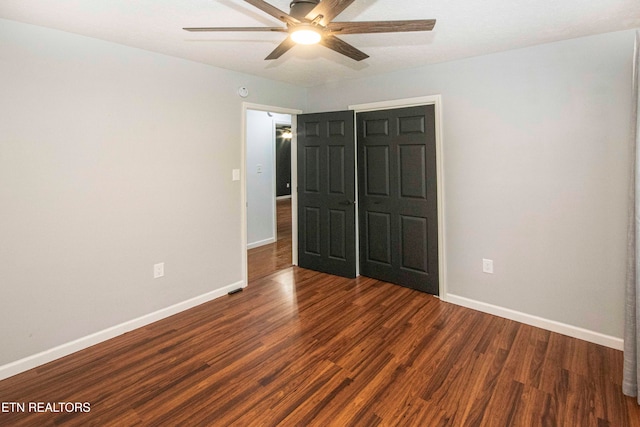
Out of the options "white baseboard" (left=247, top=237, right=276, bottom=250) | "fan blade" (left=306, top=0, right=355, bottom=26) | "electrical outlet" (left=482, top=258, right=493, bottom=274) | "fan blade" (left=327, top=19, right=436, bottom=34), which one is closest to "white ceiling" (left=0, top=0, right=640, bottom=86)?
"fan blade" (left=327, top=19, right=436, bottom=34)

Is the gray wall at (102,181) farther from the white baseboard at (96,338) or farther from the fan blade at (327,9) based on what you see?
the fan blade at (327,9)

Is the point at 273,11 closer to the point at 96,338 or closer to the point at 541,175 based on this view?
the point at 541,175

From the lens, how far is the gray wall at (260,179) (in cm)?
546

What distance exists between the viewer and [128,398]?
198cm

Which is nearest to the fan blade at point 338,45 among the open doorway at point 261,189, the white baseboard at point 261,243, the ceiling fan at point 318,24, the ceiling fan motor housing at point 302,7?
the ceiling fan at point 318,24

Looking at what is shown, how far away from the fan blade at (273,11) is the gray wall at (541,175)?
2.08m

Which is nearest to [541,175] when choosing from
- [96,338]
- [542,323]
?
[542,323]

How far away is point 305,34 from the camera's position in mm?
1799

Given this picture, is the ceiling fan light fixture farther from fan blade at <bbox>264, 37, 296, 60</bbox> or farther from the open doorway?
the open doorway

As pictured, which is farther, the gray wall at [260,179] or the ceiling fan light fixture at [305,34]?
the gray wall at [260,179]

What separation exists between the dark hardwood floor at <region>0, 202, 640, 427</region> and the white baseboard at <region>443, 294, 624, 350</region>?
0.08m

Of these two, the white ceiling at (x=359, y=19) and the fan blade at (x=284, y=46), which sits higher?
the white ceiling at (x=359, y=19)

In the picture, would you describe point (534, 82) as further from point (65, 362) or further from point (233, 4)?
point (65, 362)

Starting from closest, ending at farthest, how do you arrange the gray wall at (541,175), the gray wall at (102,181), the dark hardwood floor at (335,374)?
the dark hardwood floor at (335,374)
the gray wall at (102,181)
the gray wall at (541,175)
